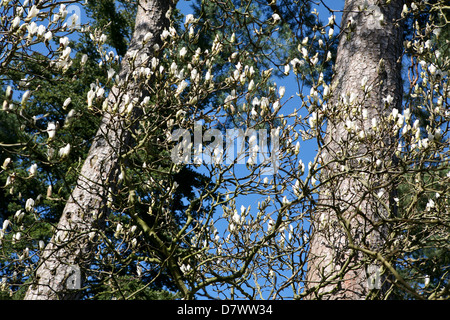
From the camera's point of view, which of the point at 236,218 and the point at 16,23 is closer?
the point at 16,23

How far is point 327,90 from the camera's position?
2980 mm

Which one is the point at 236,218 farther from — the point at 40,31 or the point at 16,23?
the point at 16,23

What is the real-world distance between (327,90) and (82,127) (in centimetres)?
1093

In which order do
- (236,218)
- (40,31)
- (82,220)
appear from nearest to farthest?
(40,31) < (236,218) < (82,220)

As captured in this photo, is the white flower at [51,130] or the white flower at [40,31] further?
the white flower at [40,31]

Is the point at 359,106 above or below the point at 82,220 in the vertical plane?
above

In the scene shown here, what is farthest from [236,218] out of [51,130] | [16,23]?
[16,23]

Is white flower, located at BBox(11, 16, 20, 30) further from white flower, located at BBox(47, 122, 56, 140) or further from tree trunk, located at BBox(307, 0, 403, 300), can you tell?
tree trunk, located at BBox(307, 0, 403, 300)

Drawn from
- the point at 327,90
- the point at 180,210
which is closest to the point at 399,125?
the point at 327,90

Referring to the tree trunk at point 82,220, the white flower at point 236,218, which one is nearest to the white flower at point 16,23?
the tree trunk at point 82,220

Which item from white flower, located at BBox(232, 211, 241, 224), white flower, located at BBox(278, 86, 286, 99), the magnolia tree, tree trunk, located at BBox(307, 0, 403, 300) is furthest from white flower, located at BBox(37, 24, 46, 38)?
tree trunk, located at BBox(307, 0, 403, 300)

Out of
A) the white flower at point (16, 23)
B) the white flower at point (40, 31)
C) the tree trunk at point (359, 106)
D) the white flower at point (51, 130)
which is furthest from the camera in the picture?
the tree trunk at point (359, 106)

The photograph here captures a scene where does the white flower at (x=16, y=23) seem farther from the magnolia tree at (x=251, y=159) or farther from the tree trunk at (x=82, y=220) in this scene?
the tree trunk at (x=82, y=220)

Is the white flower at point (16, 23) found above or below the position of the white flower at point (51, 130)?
above
